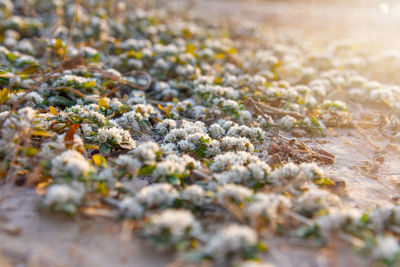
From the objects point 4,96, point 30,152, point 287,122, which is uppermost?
point 4,96

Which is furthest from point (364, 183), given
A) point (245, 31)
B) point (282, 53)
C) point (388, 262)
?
point (245, 31)

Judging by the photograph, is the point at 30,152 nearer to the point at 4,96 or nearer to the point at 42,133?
the point at 42,133

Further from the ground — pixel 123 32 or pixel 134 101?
pixel 123 32

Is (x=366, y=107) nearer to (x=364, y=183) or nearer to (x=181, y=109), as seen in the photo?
(x=364, y=183)

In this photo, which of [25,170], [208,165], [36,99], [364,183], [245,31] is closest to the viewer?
[25,170]

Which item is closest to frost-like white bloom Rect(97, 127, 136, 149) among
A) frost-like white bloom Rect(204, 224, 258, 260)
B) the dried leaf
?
the dried leaf

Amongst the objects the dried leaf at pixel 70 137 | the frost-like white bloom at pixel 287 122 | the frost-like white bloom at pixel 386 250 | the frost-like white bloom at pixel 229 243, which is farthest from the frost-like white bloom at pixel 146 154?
the frost-like white bloom at pixel 287 122

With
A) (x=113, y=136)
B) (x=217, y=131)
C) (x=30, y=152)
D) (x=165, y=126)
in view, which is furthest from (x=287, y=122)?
(x=30, y=152)
